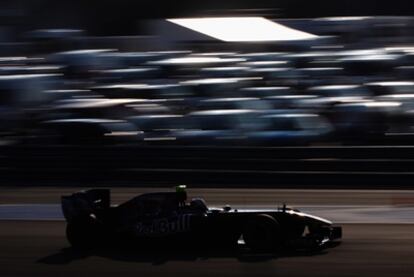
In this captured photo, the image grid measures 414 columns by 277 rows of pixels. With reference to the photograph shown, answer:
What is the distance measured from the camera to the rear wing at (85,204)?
11562 mm

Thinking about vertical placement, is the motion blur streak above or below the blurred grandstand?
above

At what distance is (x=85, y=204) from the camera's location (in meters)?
11.6

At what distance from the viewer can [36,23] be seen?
38.0 m

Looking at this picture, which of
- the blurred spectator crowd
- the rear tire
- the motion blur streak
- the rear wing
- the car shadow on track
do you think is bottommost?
the car shadow on track

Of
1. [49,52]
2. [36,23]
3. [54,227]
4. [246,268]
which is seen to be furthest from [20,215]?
[36,23]

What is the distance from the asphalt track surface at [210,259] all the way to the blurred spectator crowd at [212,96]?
9293 millimetres

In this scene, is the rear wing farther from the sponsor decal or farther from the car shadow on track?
the sponsor decal

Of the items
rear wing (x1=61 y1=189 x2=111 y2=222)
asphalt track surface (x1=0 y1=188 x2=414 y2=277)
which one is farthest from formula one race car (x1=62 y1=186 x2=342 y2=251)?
asphalt track surface (x1=0 y1=188 x2=414 y2=277)

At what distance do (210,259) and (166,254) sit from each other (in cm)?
79

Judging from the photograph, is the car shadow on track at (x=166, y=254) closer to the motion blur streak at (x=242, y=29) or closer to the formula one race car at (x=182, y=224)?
the formula one race car at (x=182, y=224)

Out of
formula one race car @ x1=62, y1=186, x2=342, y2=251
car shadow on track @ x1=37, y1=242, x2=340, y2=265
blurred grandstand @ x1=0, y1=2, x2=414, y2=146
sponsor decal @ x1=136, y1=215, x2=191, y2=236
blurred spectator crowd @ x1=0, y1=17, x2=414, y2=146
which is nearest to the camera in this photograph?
car shadow on track @ x1=37, y1=242, x2=340, y2=265

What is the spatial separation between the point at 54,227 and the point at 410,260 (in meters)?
5.73

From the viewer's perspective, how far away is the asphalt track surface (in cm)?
986

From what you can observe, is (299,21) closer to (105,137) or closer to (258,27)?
(258,27)
